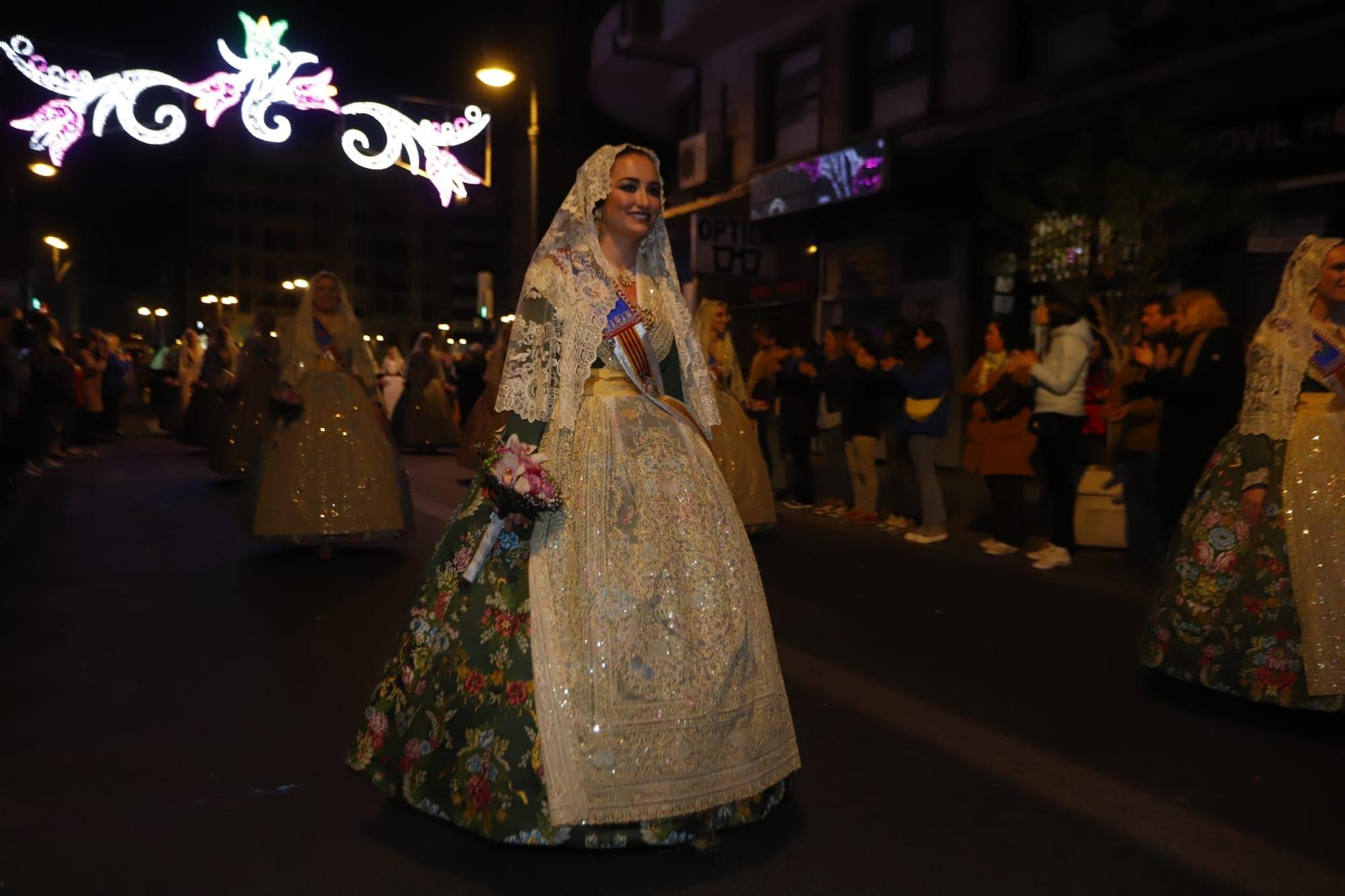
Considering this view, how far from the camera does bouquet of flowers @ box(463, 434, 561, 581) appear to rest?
2.96m

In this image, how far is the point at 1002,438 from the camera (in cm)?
815

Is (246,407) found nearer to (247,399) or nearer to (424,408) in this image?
(247,399)

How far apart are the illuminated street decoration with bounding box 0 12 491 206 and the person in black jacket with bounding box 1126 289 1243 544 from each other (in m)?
8.17

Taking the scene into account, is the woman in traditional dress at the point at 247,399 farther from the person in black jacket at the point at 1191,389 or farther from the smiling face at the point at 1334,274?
the smiling face at the point at 1334,274

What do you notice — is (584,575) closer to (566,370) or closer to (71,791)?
(566,370)

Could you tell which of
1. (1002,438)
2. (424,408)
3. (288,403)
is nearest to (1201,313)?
(1002,438)

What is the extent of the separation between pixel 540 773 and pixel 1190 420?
18.1 ft

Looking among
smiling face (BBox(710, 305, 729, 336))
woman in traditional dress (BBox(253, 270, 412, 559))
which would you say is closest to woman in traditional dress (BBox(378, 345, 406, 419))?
smiling face (BBox(710, 305, 729, 336))

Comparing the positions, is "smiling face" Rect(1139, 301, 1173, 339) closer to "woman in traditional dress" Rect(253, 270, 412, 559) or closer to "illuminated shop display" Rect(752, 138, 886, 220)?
"woman in traditional dress" Rect(253, 270, 412, 559)

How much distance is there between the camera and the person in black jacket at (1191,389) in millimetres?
6734

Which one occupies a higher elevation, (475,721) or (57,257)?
(57,257)

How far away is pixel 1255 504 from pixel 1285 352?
63 cm

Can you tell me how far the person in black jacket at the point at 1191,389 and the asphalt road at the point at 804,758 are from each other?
0.78 m

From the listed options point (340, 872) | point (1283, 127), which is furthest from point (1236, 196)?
point (340, 872)
